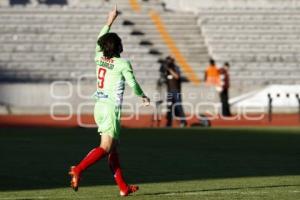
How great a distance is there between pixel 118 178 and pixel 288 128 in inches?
728

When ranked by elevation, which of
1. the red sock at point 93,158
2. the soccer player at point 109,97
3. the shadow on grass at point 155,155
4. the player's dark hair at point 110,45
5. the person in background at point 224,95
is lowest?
the person in background at point 224,95

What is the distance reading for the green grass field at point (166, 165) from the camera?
45.7 ft

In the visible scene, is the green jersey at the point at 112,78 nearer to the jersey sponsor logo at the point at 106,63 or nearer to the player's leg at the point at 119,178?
the jersey sponsor logo at the point at 106,63

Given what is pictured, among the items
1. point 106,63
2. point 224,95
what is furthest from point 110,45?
point 224,95

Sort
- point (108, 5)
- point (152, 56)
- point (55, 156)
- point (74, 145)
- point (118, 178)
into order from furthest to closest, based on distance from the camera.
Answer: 1. point (108, 5)
2. point (152, 56)
3. point (74, 145)
4. point (55, 156)
5. point (118, 178)

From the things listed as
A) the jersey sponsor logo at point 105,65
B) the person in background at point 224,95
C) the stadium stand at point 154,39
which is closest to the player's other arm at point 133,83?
the jersey sponsor logo at point 105,65

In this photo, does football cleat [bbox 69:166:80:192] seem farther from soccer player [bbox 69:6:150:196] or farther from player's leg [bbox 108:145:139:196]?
player's leg [bbox 108:145:139:196]

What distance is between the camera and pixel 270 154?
2117cm

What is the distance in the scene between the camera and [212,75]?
40.7m

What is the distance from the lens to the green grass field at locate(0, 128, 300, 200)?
13938 mm

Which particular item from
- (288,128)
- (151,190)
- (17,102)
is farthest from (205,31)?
(151,190)

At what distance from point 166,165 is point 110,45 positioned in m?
5.47

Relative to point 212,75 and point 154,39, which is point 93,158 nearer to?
point 212,75

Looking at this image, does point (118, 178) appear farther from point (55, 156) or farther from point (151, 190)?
point (55, 156)
